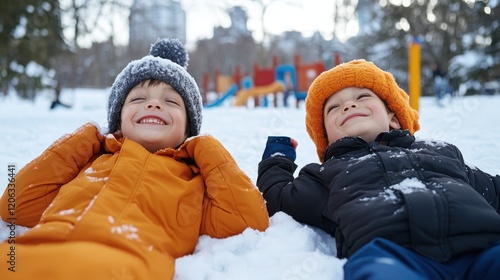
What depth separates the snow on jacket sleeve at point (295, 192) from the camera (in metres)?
1.71

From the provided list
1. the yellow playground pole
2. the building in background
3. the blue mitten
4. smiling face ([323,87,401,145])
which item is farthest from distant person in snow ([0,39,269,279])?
the building in background

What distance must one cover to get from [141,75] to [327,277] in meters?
1.30

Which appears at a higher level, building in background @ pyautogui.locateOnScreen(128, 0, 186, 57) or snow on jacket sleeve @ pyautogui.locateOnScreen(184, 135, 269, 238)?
building in background @ pyautogui.locateOnScreen(128, 0, 186, 57)

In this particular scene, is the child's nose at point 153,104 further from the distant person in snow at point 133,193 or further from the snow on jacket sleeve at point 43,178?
the snow on jacket sleeve at point 43,178

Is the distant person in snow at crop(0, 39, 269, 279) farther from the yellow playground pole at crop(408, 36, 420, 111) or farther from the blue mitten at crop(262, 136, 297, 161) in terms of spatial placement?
the yellow playground pole at crop(408, 36, 420, 111)

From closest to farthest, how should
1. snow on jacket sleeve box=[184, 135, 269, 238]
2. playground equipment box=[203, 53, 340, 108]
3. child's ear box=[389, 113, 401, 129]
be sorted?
snow on jacket sleeve box=[184, 135, 269, 238]
child's ear box=[389, 113, 401, 129]
playground equipment box=[203, 53, 340, 108]

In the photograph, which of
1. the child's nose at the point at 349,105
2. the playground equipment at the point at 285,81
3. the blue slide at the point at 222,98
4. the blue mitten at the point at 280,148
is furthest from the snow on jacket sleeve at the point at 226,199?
the blue slide at the point at 222,98

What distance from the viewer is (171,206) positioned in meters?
1.49

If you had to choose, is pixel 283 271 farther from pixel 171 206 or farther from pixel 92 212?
pixel 92 212

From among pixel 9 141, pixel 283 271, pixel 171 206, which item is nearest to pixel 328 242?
pixel 283 271

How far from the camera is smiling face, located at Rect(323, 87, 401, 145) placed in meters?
1.82

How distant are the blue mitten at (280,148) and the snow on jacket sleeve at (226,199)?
0.48 m

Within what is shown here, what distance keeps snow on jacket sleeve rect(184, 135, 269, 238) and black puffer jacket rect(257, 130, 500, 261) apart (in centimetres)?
23

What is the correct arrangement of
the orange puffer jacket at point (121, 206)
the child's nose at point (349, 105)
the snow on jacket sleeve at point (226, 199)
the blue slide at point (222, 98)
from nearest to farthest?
the orange puffer jacket at point (121, 206) → the snow on jacket sleeve at point (226, 199) → the child's nose at point (349, 105) → the blue slide at point (222, 98)
